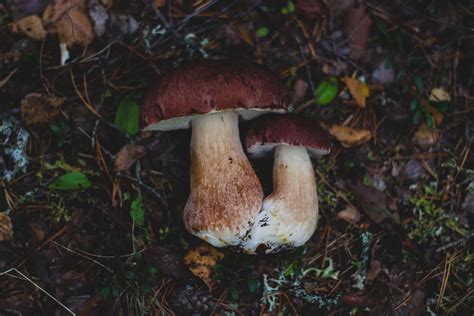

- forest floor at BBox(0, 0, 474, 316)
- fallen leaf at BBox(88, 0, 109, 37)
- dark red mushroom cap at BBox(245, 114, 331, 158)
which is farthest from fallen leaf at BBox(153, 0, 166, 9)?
dark red mushroom cap at BBox(245, 114, 331, 158)

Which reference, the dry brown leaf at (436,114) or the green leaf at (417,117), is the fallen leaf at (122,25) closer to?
the green leaf at (417,117)

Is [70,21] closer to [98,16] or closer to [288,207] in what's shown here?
[98,16]

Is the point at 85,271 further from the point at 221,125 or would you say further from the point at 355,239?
the point at 355,239

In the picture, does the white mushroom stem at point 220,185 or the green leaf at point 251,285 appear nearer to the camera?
the white mushroom stem at point 220,185

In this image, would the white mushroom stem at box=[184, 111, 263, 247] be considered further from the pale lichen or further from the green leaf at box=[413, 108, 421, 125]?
the green leaf at box=[413, 108, 421, 125]

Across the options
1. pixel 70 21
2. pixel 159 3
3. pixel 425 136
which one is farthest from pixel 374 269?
pixel 70 21

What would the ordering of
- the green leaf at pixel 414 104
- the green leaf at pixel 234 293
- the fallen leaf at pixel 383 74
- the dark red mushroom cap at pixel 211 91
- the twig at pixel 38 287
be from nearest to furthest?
the dark red mushroom cap at pixel 211 91
the twig at pixel 38 287
the green leaf at pixel 234 293
the green leaf at pixel 414 104
the fallen leaf at pixel 383 74

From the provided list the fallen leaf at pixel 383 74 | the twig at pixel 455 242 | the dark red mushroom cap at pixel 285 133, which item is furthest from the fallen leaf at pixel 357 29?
the twig at pixel 455 242
